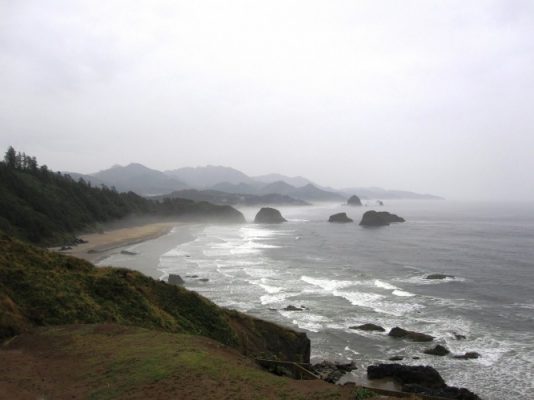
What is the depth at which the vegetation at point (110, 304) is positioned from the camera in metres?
21.1

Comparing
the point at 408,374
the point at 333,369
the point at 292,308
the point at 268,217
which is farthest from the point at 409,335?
the point at 268,217

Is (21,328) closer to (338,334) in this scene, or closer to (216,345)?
(216,345)

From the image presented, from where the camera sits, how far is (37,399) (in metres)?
12.9

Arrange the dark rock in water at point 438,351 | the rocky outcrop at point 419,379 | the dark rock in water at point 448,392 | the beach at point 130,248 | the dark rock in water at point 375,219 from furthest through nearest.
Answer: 1. the dark rock in water at point 375,219
2. the beach at point 130,248
3. the dark rock in water at point 438,351
4. the rocky outcrop at point 419,379
5. the dark rock in water at point 448,392

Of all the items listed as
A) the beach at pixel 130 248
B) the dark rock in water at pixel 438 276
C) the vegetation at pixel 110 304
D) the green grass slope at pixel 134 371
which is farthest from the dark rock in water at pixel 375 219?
the green grass slope at pixel 134 371

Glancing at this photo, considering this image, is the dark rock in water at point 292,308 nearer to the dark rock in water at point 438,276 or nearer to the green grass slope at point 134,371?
the green grass slope at point 134,371

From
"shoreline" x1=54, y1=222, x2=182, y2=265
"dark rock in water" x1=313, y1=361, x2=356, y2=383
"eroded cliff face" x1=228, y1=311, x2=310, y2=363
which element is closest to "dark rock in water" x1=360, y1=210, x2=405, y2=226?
"shoreline" x1=54, y1=222, x2=182, y2=265

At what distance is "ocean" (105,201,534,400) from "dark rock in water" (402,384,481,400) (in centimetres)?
154

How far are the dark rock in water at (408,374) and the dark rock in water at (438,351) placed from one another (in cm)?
450

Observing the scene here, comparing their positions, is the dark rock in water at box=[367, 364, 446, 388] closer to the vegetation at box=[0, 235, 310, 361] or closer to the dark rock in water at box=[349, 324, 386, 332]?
the vegetation at box=[0, 235, 310, 361]

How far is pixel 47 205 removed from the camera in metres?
80.2

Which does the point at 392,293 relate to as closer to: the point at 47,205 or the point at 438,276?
the point at 438,276

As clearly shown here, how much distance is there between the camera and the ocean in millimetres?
27953

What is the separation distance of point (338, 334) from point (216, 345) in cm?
1592
